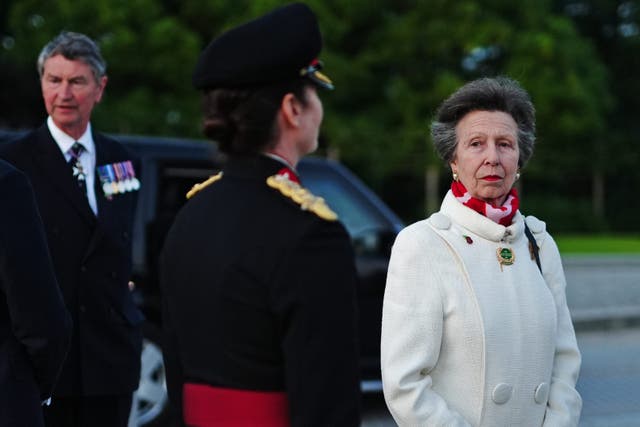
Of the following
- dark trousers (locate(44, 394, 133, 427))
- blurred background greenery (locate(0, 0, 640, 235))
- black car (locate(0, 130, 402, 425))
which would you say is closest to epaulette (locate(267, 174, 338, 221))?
dark trousers (locate(44, 394, 133, 427))

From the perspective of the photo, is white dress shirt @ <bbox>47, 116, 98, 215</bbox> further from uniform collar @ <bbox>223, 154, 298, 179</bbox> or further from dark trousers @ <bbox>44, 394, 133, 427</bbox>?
uniform collar @ <bbox>223, 154, 298, 179</bbox>

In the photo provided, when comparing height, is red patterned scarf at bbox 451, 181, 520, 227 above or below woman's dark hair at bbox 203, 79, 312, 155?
below

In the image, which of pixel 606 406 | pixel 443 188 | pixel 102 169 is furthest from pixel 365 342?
pixel 443 188

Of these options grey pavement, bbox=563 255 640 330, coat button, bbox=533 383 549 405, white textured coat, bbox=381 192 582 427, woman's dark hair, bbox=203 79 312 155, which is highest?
woman's dark hair, bbox=203 79 312 155

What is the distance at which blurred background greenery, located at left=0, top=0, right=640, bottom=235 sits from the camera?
25.0m

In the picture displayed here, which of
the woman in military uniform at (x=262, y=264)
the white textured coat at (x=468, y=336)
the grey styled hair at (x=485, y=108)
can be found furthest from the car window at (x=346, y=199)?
the woman in military uniform at (x=262, y=264)

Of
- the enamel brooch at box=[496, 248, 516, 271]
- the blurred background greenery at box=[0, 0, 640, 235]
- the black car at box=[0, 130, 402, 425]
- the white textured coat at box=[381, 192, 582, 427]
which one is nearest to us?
the white textured coat at box=[381, 192, 582, 427]

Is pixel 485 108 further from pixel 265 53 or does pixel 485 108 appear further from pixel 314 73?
pixel 265 53

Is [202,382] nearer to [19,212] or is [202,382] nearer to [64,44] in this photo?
[19,212]

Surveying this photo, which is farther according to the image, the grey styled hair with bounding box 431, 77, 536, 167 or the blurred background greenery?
the blurred background greenery

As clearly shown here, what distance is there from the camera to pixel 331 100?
29469mm

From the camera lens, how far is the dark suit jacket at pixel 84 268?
11.8 feet

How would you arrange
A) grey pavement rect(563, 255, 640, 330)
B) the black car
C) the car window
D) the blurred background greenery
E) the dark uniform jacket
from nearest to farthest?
1. the dark uniform jacket
2. the black car
3. the car window
4. grey pavement rect(563, 255, 640, 330)
5. the blurred background greenery

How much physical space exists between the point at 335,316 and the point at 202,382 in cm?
34
